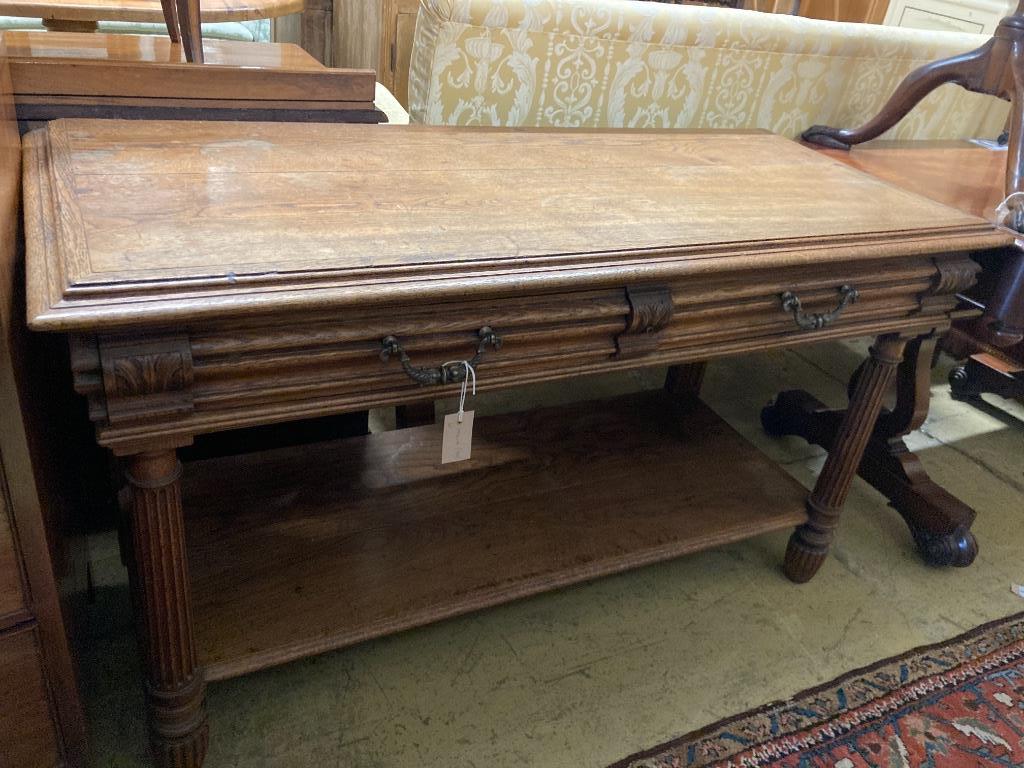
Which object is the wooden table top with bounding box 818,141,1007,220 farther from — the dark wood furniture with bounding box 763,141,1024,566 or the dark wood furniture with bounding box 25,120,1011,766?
the dark wood furniture with bounding box 25,120,1011,766

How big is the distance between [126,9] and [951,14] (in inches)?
116

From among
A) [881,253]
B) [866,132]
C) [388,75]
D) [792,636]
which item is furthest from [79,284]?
[388,75]

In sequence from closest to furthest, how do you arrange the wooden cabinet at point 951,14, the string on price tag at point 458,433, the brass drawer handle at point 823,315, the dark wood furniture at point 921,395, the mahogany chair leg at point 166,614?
1. the mahogany chair leg at point 166,614
2. the string on price tag at point 458,433
3. the brass drawer handle at point 823,315
4. the dark wood furniture at point 921,395
5. the wooden cabinet at point 951,14

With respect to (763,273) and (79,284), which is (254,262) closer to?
(79,284)

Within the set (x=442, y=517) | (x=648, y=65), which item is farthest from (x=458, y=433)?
(x=648, y=65)

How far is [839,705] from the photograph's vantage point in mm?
1292

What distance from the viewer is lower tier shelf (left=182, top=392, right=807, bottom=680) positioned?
1112mm

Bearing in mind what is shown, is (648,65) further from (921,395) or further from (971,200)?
(921,395)

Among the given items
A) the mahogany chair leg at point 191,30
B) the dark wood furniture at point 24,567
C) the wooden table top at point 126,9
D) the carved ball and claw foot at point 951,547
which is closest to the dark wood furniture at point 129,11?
the wooden table top at point 126,9

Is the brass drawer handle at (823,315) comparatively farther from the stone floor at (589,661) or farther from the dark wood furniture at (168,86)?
the dark wood furniture at (168,86)

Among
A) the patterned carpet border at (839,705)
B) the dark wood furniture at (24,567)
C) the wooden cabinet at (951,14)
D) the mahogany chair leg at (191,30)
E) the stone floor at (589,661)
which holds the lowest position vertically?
the stone floor at (589,661)

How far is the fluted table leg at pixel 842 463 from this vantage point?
1.30 meters

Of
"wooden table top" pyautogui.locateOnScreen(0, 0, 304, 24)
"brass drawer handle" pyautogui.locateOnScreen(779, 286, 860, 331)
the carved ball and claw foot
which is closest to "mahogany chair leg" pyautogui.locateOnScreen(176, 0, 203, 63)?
"wooden table top" pyautogui.locateOnScreen(0, 0, 304, 24)

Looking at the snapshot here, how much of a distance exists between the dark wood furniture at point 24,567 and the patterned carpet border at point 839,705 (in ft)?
2.41
